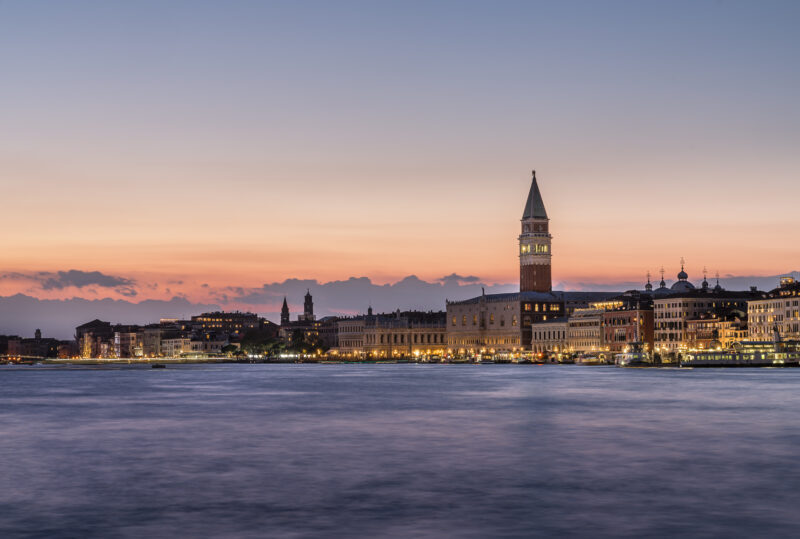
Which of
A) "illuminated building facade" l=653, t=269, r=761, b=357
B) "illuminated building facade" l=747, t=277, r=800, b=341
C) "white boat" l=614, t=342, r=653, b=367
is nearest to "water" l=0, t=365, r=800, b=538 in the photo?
"illuminated building facade" l=747, t=277, r=800, b=341

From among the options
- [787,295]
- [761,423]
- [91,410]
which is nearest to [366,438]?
[761,423]

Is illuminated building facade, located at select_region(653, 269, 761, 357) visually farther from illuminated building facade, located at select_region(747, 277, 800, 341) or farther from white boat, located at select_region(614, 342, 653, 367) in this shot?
illuminated building facade, located at select_region(747, 277, 800, 341)

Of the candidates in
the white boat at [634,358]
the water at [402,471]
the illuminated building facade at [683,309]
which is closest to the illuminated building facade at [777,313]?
the illuminated building facade at [683,309]

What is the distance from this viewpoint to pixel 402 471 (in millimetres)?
31781

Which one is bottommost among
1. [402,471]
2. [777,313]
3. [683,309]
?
[402,471]

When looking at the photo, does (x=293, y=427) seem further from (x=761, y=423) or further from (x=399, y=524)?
(x=399, y=524)

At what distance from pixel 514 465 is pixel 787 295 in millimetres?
141935

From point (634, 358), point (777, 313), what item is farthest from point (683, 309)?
point (777, 313)

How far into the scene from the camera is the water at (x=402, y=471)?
23594mm

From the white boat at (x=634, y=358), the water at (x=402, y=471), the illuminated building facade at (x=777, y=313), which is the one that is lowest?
the water at (x=402, y=471)

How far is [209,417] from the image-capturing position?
176 ft

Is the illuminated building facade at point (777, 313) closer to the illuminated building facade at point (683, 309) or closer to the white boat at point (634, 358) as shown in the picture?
the illuminated building facade at point (683, 309)

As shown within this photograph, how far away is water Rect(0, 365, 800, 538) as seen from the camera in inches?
929

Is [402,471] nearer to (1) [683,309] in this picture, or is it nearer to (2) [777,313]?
(2) [777,313]
